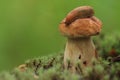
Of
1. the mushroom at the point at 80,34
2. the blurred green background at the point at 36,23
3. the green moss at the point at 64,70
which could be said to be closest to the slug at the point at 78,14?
the mushroom at the point at 80,34

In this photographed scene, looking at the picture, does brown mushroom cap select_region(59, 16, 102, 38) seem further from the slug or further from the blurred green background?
the blurred green background

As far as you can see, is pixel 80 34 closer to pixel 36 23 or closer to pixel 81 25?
pixel 81 25

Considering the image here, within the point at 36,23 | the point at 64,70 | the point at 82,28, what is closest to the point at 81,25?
the point at 82,28

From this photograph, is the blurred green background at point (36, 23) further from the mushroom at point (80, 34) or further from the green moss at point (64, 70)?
the mushroom at point (80, 34)


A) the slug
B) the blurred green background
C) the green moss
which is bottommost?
the green moss

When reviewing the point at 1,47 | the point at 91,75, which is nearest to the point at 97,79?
the point at 91,75

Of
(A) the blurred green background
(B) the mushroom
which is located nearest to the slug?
(B) the mushroom
